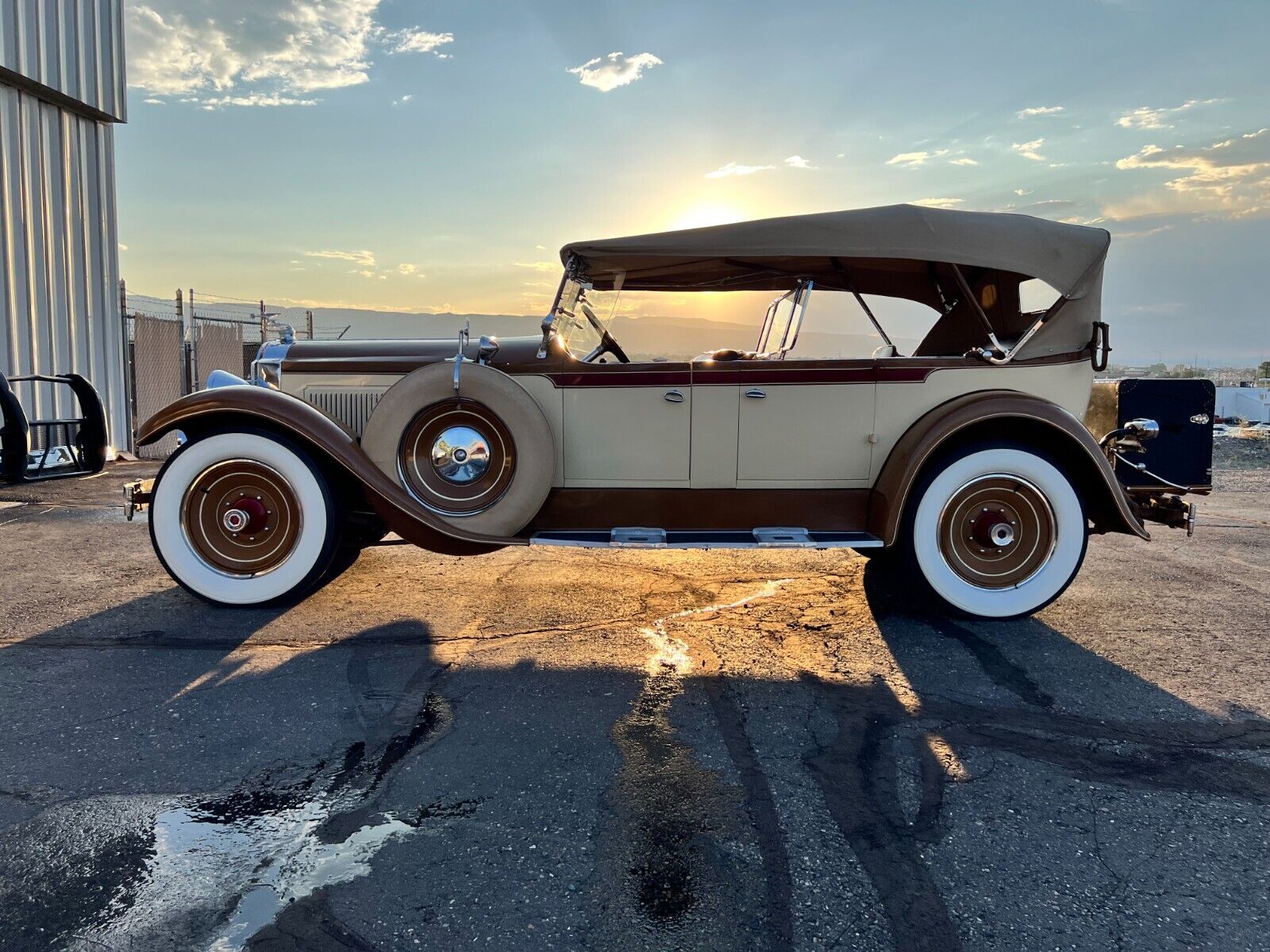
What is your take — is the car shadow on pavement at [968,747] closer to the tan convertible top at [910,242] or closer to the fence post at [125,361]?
the tan convertible top at [910,242]

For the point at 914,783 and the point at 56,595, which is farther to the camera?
the point at 56,595

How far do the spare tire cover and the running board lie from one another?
268mm

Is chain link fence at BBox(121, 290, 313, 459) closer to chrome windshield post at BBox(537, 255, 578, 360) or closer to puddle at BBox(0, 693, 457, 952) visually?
chrome windshield post at BBox(537, 255, 578, 360)

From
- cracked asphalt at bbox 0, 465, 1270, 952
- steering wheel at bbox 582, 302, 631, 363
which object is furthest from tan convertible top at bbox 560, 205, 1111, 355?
cracked asphalt at bbox 0, 465, 1270, 952

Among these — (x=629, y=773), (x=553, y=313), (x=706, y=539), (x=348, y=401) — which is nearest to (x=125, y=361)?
(x=348, y=401)

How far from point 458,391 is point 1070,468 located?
330cm

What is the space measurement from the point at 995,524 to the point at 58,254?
39.7 ft

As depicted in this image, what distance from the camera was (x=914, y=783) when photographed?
8.08ft

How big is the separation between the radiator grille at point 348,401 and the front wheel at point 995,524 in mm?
3108

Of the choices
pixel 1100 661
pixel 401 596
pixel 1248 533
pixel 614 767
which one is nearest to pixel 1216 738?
pixel 1100 661

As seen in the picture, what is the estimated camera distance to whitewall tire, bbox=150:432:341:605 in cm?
410

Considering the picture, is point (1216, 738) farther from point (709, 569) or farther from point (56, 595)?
point (56, 595)

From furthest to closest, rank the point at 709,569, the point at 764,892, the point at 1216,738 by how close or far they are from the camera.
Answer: the point at 709,569
the point at 1216,738
the point at 764,892

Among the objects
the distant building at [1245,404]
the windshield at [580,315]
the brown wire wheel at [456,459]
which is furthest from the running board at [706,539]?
the distant building at [1245,404]
